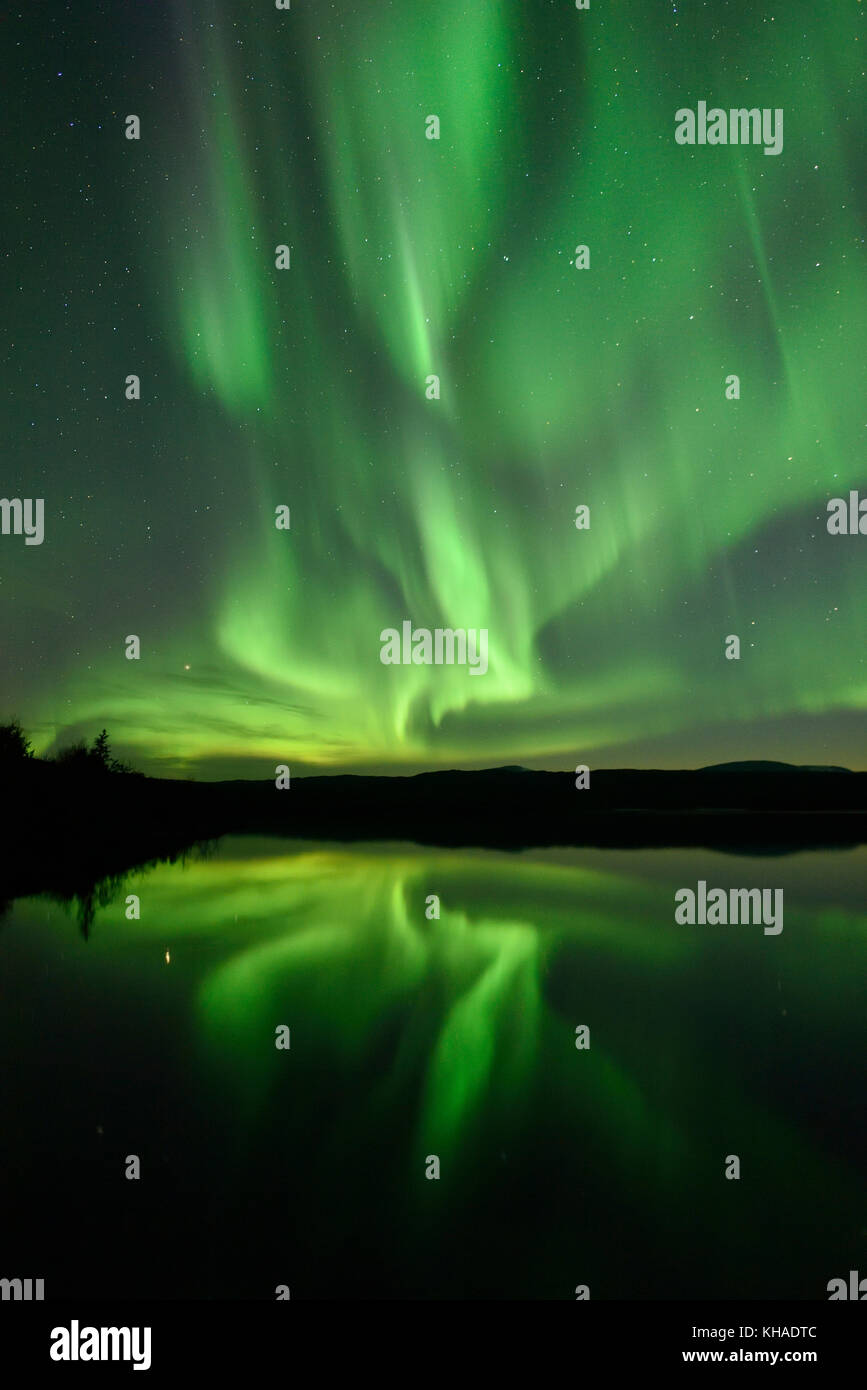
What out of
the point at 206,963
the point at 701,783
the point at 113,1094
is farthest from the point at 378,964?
the point at 701,783

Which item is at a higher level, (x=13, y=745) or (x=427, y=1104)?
(x=13, y=745)

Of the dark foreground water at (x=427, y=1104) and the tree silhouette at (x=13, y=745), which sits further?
the tree silhouette at (x=13, y=745)

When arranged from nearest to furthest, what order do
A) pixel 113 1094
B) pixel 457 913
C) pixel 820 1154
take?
pixel 820 1154 → pixel 113 1094 → pixel 457 913

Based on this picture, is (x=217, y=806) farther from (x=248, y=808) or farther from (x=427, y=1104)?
(x=427, y=1104)

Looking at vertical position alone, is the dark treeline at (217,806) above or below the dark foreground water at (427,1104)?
above

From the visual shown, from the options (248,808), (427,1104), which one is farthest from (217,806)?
(427,1104)

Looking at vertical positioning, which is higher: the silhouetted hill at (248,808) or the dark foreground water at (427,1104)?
the silhouetted hill at (248,808)

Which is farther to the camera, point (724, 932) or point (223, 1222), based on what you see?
point (724, 932)
